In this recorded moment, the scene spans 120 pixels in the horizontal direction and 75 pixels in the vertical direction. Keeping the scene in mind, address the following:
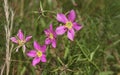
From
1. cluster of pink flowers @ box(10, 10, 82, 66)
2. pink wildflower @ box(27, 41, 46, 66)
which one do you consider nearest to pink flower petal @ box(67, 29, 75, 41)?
cluster of pink flowers @ box(10, 10, 82, 66)

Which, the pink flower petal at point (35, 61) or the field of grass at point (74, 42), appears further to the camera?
the field of grass at point (74, 42)

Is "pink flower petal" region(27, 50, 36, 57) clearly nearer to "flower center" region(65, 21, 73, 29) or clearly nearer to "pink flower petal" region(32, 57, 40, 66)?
"pink flower petal" region(32, 57, 40, 66)

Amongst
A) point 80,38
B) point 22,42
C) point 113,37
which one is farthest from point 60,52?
point 22,42

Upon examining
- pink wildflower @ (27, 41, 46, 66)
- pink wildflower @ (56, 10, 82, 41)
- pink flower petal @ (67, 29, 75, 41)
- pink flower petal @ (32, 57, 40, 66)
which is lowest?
pink flower petal @ (32, 57, 40, 66)

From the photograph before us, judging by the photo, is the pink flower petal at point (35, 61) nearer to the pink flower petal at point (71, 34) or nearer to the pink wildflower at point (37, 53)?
the pink wildflower at point (37, 53)

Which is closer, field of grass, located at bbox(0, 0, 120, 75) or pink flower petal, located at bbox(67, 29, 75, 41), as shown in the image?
pink flower petal, located at bbox(67, 29, 75, 41)

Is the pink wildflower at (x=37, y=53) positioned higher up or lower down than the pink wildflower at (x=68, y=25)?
lower down

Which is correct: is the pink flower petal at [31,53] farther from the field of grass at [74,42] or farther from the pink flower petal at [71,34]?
the pink flower petal at [71,34]

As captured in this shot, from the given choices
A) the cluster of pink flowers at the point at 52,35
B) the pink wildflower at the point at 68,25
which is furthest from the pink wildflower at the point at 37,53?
the pink wildflower at the point at 68,25

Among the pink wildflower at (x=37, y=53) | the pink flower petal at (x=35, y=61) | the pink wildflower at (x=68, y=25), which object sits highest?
the pink wildflower at (x=68, y=25)

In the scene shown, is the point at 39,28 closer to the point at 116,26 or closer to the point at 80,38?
the point at 80,38
